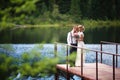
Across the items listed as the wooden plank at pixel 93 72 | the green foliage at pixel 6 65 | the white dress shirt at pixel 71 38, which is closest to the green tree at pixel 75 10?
the wooden plank at pixel 93 72

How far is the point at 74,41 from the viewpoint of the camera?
6668 mm

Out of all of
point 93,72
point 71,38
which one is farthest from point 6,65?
point 71,38

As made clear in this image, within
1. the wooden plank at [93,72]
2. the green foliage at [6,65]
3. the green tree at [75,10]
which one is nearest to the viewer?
the green foliage at [6,65]

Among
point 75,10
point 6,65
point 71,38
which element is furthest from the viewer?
point 75,10

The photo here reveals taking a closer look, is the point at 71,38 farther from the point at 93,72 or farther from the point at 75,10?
the point at 75,10

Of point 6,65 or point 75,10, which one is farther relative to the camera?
point 75,10

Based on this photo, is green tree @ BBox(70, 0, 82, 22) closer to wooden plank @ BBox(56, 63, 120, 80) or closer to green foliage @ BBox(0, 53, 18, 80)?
wooden plank @ BBox(56, 63, 120, 80)

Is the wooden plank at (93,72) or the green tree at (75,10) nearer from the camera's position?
the wooden plank at (93,72)

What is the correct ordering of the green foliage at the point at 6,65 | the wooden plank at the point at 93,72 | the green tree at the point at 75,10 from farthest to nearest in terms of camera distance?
the green tree at the point at 75,10, the wooden plank at the point at 93,72, the green foliage at the point at 6,65

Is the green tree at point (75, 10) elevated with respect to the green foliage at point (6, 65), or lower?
elevated

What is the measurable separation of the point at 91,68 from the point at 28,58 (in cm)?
519

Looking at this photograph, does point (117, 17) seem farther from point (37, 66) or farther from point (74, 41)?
point (37, 66)

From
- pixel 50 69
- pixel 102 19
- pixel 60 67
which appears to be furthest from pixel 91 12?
pixel 50 69

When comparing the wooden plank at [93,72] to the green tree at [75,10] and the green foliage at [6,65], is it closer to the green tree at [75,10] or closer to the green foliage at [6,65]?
the green foliage at [6,65]
